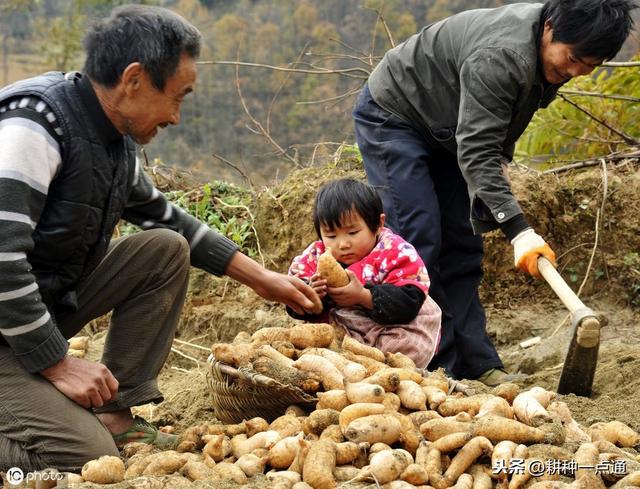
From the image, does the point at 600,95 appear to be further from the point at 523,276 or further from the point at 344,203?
the point at 344,203

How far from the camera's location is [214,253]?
2969 millimetres

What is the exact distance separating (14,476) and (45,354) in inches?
14.0

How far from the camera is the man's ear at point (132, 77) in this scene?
2389 mm

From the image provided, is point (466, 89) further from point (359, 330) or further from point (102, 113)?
point (102, 113)

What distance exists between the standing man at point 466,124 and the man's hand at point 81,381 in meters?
1.55

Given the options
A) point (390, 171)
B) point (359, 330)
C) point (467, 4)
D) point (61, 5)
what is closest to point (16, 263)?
point (359, 330)

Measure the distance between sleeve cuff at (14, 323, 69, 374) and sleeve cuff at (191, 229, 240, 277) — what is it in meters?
0.71

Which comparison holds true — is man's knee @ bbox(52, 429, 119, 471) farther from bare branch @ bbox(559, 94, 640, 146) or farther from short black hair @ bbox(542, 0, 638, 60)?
bare branch @ bbox(559, 94, 640, 146)

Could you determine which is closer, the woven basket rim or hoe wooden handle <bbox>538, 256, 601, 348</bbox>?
the woven basket rim

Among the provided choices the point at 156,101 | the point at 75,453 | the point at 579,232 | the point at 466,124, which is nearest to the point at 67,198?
the point at 156,101

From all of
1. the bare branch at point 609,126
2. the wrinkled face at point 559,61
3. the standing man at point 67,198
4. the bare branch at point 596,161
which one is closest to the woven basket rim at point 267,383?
the standing man at point 67,198

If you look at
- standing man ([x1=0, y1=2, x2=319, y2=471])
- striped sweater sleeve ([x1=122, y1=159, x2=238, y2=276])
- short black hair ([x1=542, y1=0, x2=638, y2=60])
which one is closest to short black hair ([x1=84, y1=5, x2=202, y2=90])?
standing man ([x1=0, y1=2, x2=319, y2=471])

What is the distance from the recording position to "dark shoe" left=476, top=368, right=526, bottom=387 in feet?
12.2

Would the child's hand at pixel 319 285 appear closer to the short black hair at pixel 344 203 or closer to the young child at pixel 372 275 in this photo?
the young child at pixel 372 275
